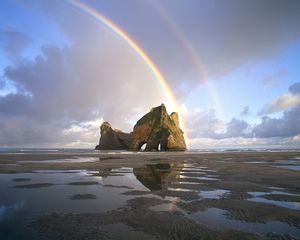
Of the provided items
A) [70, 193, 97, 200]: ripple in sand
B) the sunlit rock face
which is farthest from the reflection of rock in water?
the sunlit rock face

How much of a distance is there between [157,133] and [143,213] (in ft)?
392

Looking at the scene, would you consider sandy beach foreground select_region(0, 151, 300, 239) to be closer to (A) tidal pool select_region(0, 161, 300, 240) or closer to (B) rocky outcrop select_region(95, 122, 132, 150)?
(A) tidal pool select_region(0, 161, 300, 240)

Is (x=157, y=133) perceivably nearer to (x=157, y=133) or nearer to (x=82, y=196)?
(x=157, y=133)

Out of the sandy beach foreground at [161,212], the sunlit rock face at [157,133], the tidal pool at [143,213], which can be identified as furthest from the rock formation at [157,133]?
the tidal pool at [143,213]

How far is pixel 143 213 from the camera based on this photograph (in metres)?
13.3

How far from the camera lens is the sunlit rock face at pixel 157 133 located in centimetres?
12938

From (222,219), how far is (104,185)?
12055mm

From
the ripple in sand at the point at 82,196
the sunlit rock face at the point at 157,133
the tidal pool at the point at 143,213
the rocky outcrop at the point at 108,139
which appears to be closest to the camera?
the tidal pool at the point at 143,213

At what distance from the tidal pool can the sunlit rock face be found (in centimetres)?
10801

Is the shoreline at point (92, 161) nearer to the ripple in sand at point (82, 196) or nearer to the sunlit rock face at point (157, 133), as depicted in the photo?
the ripple in sand at point (82, 196)

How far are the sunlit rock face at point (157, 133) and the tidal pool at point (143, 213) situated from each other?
108 metres

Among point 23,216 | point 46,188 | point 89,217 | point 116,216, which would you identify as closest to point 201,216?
point 116,216

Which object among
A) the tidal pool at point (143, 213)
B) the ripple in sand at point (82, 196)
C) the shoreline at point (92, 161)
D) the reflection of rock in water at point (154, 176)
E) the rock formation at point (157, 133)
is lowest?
the tidal pool at point (143, 213)

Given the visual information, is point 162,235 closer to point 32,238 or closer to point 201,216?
point 201,216
